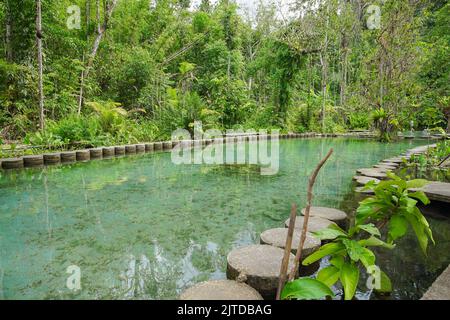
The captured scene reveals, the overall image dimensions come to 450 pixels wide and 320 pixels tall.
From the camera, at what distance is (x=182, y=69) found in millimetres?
17047

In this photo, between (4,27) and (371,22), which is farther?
(371,22)

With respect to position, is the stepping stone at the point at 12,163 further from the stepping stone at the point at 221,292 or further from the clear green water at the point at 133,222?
the stepping stone at the point at 221,292

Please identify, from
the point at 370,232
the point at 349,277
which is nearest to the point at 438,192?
the point at 370,232

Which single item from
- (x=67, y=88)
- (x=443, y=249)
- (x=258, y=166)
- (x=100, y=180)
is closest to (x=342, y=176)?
(x=258, y=166)

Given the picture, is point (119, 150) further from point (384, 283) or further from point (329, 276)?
point (329, 276)

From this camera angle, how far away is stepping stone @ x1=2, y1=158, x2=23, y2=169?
6.30 meters

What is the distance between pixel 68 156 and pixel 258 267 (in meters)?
6.67

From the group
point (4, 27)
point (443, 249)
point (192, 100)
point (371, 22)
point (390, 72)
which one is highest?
point (371, 22)

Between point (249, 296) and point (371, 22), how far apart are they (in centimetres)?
1689

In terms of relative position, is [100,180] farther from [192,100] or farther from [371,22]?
[371,22]

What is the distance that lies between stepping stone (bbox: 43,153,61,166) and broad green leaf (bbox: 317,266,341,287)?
7048mm

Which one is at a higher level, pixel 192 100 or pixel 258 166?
pixel 192 100
